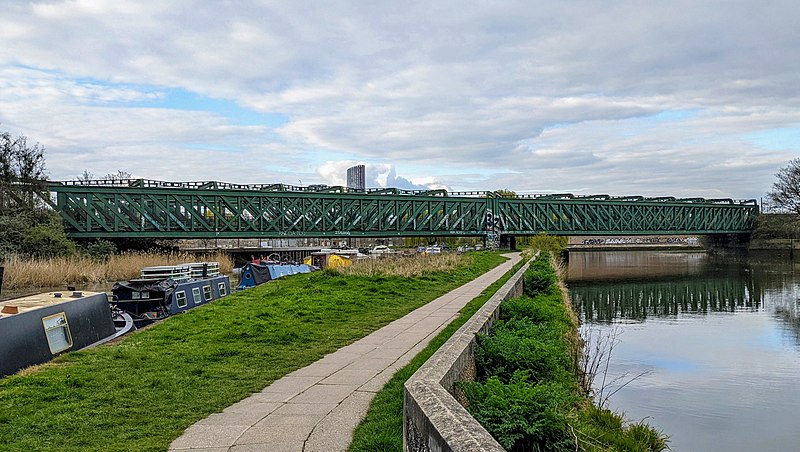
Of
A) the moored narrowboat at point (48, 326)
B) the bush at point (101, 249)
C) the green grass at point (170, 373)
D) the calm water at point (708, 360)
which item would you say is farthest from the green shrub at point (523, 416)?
the bush at point (101, 249)

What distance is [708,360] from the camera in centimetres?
2116

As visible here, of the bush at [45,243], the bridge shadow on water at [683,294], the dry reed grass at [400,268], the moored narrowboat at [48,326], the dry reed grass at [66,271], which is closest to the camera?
the moored narrowboat at [48,326]

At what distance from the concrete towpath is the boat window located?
6157mm

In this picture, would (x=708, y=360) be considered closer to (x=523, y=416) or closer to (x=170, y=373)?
(x=523, y=416)

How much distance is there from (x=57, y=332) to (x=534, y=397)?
11161 mm

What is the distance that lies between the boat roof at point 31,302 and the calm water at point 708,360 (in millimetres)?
12631

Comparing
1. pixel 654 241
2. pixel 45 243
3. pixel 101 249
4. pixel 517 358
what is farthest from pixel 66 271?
pixel 654 241

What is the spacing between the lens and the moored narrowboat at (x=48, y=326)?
1253 centimetres

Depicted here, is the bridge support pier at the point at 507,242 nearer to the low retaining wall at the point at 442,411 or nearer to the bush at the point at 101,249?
the bush at the point at 101,249

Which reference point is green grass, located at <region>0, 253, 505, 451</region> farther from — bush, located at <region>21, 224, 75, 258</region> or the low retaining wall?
bush, located at <region>21, 224, 75, 258</region>

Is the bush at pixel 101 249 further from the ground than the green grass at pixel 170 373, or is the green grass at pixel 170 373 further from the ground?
the bush at pixel 101 249

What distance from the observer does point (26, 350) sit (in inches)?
512

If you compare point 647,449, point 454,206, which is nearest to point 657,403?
point 647,449

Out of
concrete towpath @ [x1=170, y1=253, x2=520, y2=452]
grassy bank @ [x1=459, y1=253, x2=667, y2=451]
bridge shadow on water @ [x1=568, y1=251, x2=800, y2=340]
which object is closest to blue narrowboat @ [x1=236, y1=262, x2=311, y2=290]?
bridge shadow on water @ [x1=568, y1=251, x2=800, y2=340]
